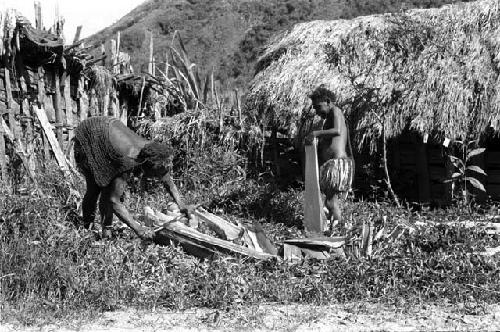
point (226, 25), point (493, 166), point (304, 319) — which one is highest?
point (226, 25)

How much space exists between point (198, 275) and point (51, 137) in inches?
145

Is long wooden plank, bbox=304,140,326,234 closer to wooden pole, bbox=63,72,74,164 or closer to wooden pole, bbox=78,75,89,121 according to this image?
wooden pole, bbox=63,72,74,164

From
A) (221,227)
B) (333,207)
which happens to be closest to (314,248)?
(221,227)

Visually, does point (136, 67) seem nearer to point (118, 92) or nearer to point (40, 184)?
point (118, 92)

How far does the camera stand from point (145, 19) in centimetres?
4175

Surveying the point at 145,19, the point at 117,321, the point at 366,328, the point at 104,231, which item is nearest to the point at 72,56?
the point at 104,231

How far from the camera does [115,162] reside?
538cm

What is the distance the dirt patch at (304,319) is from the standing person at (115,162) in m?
1.06

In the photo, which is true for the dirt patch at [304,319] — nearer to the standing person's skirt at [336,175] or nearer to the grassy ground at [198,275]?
the grassy ground at [198,275]

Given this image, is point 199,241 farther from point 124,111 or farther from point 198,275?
point 124,111

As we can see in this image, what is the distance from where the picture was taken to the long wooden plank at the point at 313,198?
628cm

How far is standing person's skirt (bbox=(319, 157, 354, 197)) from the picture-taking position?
21.5 ft

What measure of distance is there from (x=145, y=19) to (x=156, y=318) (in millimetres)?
39366

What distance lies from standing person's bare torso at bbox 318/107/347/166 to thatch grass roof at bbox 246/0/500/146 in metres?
1.41
